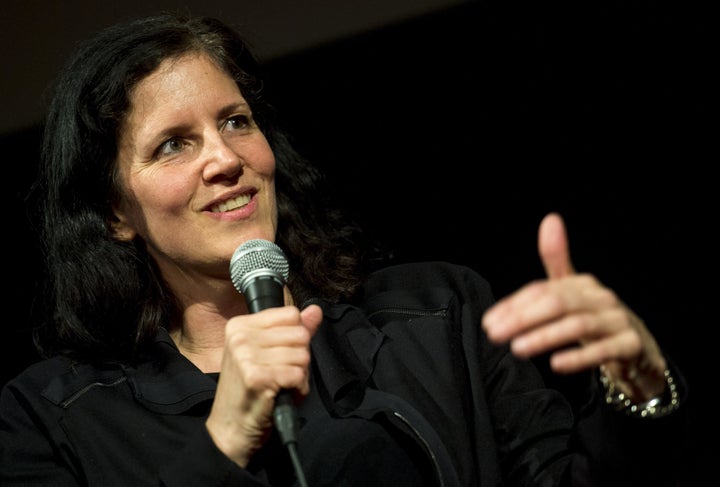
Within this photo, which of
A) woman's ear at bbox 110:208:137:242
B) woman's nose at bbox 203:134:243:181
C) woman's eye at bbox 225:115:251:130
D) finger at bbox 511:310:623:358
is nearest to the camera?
finger at bbox 511:310:623:358

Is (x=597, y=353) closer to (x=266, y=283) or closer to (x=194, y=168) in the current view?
(x=266, y=283)

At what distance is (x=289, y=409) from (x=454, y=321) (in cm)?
72

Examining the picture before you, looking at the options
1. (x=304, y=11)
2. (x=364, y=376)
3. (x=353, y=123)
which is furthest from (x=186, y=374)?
(x=304, y=11)

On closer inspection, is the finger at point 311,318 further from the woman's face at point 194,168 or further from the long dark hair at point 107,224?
the long dark hair at point 107,224

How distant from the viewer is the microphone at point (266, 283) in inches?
49.9

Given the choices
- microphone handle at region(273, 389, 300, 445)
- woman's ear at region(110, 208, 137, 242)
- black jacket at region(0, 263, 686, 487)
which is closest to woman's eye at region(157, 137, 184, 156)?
woman's ear at region(110, 208, 137, 242)

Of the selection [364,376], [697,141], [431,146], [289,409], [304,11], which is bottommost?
[289,409]

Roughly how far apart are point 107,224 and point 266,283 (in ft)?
2.79

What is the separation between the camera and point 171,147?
6.33 feet

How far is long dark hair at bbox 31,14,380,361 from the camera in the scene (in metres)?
2.01

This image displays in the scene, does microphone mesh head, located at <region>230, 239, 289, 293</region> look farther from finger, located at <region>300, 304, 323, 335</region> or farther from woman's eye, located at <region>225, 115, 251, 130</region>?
woman's eye, located at <region>225, 115, 251, 130</region>

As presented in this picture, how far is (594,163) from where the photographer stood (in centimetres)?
232

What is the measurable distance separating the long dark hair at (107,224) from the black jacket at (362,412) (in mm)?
99

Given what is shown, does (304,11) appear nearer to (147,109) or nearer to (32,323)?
(147,109)
